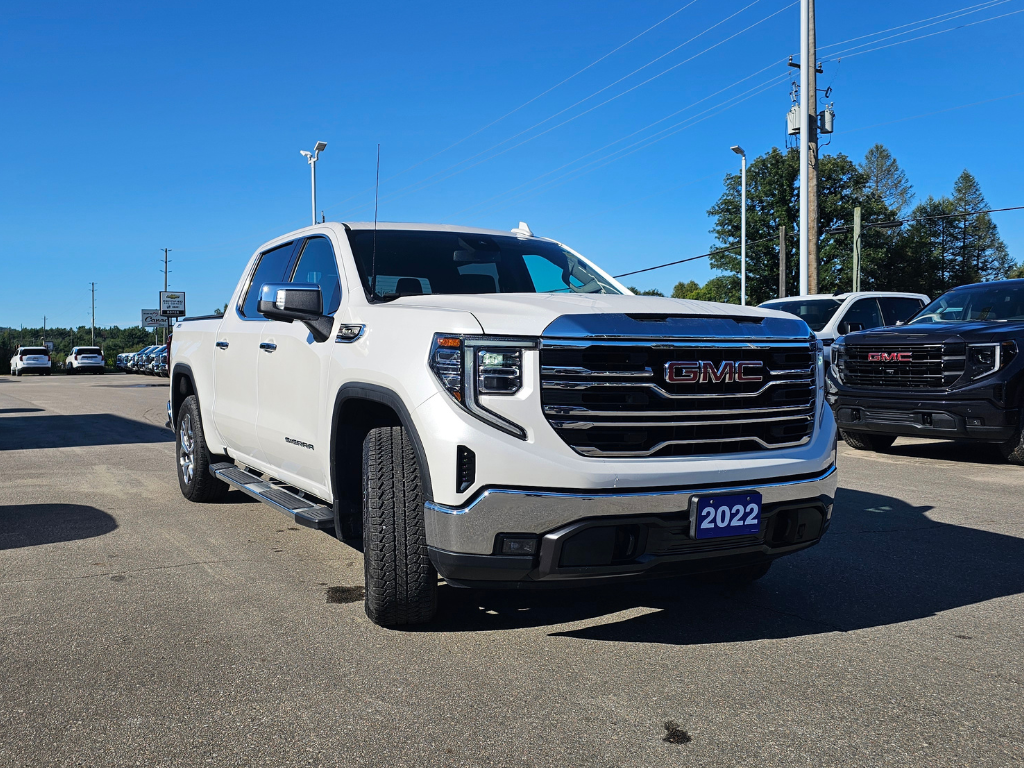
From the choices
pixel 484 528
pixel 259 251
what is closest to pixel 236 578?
pixel 484 528

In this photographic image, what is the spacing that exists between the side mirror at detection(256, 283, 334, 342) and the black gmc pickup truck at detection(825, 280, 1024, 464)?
5.01m

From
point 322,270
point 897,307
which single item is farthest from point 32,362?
point 322,270

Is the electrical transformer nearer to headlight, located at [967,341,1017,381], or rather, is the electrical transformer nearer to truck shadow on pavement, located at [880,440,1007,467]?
truck shadow on pavement, located at [880,440,1007,467]

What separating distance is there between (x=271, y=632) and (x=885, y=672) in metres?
2.43

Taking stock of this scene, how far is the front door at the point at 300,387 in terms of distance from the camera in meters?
4.36

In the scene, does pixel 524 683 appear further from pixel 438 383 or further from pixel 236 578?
pixel 236 578

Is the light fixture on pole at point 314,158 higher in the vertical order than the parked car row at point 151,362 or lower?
higher

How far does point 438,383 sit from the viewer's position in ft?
11.1

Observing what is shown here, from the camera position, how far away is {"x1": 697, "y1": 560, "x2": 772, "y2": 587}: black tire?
14.6ft

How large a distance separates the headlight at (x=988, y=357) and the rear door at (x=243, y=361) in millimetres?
6573

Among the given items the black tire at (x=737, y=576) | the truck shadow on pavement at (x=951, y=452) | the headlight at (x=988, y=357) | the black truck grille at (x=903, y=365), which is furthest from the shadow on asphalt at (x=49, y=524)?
the truck shadow on pavement at (x=951, y=452)

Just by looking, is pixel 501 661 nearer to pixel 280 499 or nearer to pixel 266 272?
pixel 280 499

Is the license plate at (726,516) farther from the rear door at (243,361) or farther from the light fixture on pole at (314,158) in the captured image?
the light fixture on pole at (314,158)

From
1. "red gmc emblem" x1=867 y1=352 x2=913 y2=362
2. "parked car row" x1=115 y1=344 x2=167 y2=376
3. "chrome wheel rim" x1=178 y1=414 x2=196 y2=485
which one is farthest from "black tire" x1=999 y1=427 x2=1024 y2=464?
"parked car row" x1=115 y1=344 x2=167 y2=376
